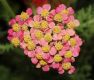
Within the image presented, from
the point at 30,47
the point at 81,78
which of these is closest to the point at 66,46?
the point at 30,47

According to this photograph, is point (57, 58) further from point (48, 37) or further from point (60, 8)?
point (60, 8)

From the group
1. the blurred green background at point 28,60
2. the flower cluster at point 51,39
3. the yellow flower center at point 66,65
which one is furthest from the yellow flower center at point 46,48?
the blurred green background at point 28,60

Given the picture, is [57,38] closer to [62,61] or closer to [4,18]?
[62,61]

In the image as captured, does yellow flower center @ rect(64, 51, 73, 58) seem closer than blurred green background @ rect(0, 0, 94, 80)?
Yes

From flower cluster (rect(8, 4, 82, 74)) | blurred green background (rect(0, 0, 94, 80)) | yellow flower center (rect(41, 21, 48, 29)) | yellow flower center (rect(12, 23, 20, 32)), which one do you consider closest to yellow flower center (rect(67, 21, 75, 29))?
flower cluster (rect(8, 4, 82, 74))

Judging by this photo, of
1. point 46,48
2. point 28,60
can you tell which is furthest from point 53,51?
point 28,60

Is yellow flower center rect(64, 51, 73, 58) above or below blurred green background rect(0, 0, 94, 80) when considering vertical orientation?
below

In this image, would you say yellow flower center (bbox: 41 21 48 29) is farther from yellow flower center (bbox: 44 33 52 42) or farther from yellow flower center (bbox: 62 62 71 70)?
yellow flower center (bbox: 62 62 71 70)
